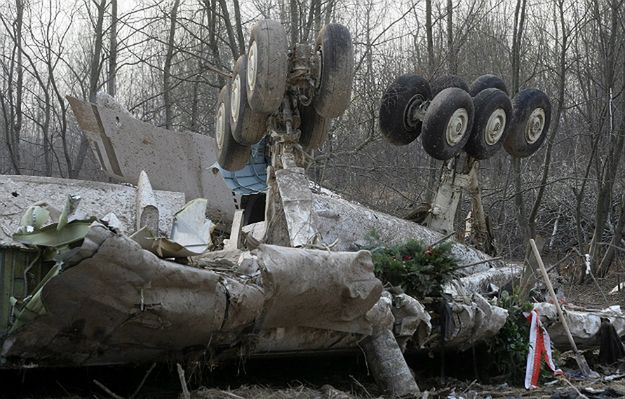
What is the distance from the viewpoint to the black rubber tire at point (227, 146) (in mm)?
8633

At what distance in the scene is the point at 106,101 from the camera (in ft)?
34.5

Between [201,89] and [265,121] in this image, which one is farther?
[201,89]

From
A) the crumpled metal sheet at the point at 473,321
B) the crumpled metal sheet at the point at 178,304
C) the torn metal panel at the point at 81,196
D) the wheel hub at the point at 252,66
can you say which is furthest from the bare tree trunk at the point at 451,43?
the crumpled metal sheet at the point at 178,304

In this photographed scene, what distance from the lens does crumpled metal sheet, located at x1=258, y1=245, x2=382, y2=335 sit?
198 inches

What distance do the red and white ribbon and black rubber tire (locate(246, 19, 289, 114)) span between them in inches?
122

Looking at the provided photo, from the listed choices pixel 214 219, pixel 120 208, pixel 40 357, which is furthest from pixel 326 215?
pixel 40 357

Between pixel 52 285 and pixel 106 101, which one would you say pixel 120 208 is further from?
pixel 106 101

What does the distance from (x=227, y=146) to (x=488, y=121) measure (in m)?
3.20

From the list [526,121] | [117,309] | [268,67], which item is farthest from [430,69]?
[117,309]

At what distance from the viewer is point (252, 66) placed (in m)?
7.55

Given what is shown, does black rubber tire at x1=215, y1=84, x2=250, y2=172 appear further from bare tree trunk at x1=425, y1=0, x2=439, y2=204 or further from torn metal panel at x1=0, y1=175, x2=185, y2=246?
bare tree trunk at x1=425, y1=0, x2=439, y2=204

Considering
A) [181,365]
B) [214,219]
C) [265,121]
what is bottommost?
[181,365]

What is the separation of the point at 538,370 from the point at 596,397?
1.36 m

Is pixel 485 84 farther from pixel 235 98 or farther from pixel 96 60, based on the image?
pixel 96 60
